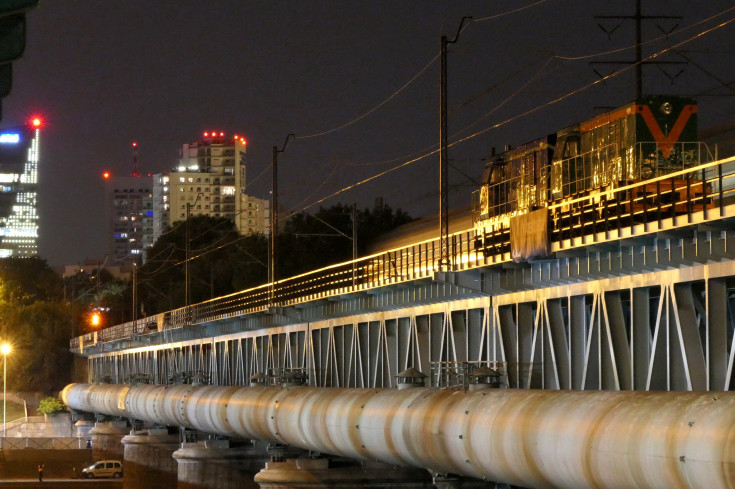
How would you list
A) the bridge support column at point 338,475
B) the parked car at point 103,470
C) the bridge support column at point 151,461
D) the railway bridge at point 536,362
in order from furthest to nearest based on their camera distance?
the parked car at point 103,470, the bridge support column at point 151,461, the bridge support column at point 338,475, the railway bridge at point 536,362

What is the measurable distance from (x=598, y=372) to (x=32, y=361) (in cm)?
15860

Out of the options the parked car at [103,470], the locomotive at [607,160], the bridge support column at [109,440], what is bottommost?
the parked car at [103,470]

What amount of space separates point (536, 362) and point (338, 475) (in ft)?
52.5

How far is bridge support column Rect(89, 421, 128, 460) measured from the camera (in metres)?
111

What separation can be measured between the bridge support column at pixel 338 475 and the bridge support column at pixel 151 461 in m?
40.2

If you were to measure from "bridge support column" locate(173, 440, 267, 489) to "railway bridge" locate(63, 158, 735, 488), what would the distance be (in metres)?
5.88

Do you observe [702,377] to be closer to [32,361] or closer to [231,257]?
[231,257]

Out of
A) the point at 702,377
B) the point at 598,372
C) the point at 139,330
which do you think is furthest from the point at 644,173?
the point at 139,330

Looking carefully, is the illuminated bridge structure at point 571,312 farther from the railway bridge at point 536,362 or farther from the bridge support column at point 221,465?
the bridge support column at point 221,465

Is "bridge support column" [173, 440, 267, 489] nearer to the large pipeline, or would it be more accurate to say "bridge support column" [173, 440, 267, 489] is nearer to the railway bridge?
the railway bridge

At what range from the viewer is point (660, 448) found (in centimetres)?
1723

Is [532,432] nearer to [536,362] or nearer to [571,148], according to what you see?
[536,362]

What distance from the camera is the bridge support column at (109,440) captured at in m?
111

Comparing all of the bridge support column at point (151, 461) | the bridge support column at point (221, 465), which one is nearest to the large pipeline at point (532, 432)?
the bridge support column at point (221, 465)
